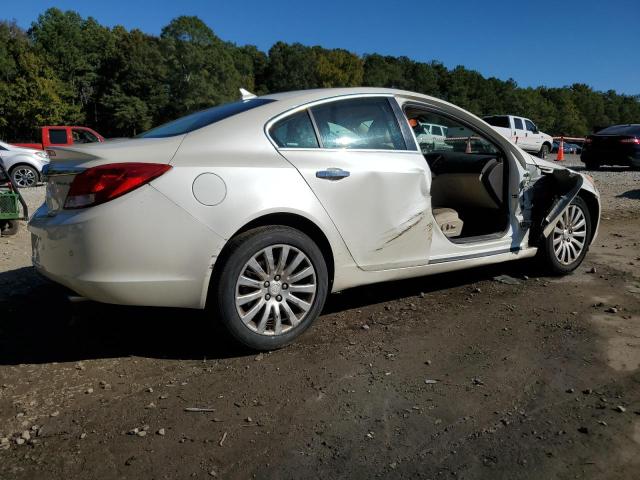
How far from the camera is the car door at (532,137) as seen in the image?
25.7 m

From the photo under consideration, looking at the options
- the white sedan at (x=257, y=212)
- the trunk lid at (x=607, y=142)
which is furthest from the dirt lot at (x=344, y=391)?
the trunk lid at (x=607, y=142)

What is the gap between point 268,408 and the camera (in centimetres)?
269

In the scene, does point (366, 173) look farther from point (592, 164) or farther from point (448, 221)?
point (592, 164)

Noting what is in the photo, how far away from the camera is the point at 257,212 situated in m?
3.11

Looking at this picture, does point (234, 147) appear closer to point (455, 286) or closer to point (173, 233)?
point (173, 233)

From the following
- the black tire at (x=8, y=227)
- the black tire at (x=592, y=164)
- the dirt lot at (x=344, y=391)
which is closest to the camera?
the dirt lot at (x=344, y=391)

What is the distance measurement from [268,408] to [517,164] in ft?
10.1

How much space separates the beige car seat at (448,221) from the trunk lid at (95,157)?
2.34 metres

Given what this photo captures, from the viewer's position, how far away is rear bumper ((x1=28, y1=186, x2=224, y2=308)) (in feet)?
9.41

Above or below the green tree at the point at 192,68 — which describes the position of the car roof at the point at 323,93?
below

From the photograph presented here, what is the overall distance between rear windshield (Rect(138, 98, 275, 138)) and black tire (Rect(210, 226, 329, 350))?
2.55 ft

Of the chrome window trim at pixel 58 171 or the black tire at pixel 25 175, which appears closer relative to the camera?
the chrome window trim at pixel 58 171

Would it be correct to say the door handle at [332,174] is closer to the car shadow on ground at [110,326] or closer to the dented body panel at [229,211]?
the dented body panel at [229,211]

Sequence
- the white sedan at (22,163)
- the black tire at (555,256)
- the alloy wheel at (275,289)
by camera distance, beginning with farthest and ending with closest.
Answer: the white sedan at (22,163) < the black tire at (555,256) < the alloy wheel at (275,289)
